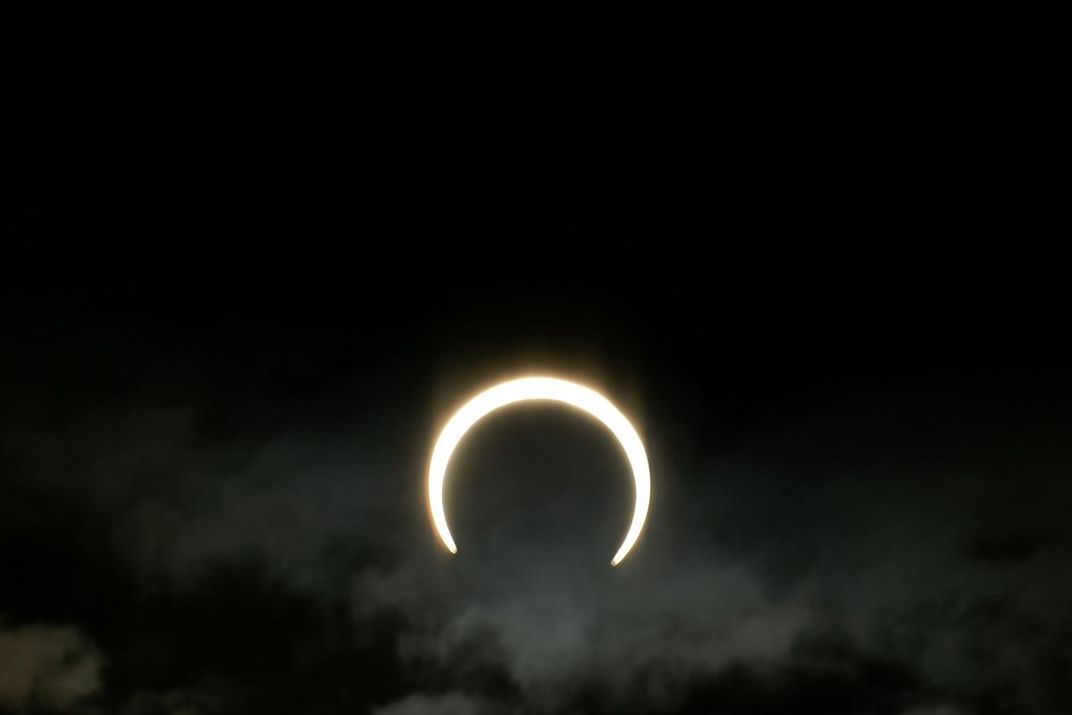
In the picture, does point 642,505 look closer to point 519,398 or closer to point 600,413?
point 600,413

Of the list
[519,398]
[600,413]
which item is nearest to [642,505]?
[600,413]

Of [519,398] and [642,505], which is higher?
[519,398]

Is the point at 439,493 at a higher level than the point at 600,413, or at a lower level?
lower

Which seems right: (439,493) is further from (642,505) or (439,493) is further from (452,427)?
(642,505)

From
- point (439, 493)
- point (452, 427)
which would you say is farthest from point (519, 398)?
point (439, 493)

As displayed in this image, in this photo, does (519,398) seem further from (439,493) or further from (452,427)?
(439,493)
